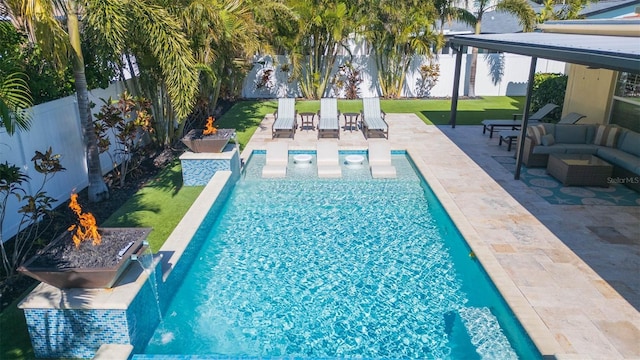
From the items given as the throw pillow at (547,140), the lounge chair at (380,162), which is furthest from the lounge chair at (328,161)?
the throw pillow at (547,140)

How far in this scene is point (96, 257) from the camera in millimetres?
5324

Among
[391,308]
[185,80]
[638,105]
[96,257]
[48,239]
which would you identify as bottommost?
[391,308]

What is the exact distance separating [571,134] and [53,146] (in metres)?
12.3

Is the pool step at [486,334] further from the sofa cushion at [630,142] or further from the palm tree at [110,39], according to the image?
the sofa cushion at [630,142]

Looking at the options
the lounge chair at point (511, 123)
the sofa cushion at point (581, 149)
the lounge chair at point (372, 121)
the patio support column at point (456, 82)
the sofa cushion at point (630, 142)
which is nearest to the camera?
the sofa cushion at point (630, 142)

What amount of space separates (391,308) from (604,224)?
468 centimetres

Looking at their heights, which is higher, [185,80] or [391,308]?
[185,80]

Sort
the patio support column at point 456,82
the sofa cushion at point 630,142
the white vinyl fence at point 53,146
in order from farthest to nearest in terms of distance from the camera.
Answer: the patio support column at point 456,82 → the sofa cushion at point 630,142 → the white vinyl fence at point 53,146

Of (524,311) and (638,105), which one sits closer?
(524,311)

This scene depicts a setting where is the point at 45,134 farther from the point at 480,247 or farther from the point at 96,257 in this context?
the point at 480,247

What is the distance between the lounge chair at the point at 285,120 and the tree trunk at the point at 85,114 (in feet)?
21.3

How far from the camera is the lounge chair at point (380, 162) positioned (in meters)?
11.5

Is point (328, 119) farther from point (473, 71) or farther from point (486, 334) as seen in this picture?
point (486, 334)

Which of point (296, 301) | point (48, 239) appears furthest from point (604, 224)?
point (48, 239)
